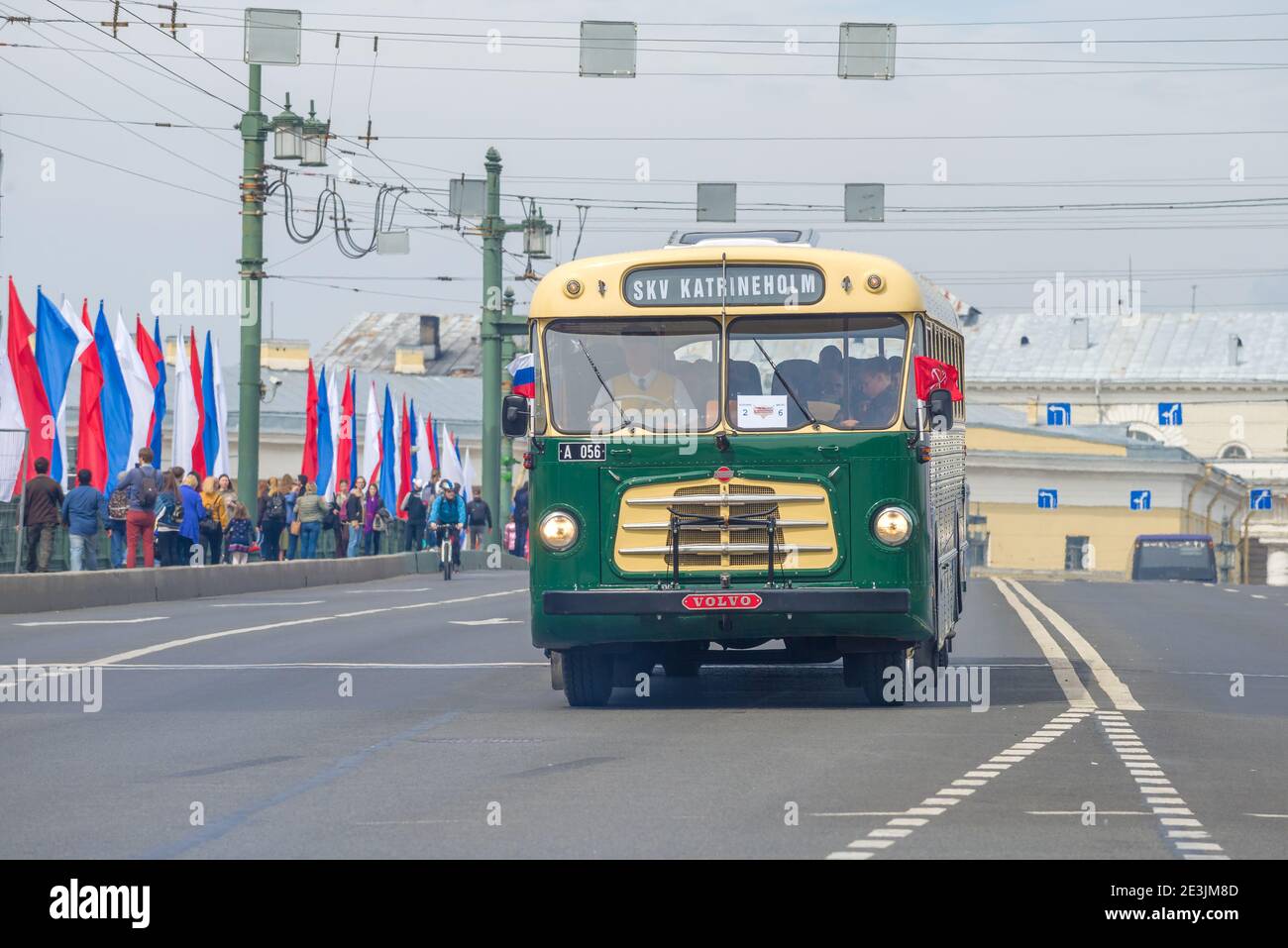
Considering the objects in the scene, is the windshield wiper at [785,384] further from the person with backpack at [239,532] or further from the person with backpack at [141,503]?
the person with backpack at [239,532]

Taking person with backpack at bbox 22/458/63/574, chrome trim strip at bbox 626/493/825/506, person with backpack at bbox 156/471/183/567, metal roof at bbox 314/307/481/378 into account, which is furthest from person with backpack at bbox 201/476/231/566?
metal roof at bbox 314/307/481/378

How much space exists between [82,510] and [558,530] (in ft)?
52.0

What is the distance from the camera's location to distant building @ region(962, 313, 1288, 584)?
4250 inches

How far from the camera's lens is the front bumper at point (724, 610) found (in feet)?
45.6

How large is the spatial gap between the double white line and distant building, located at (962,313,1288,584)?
256 ft

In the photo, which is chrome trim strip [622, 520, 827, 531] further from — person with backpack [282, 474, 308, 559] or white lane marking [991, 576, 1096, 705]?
person with backpack [282, 474, 308, 559]

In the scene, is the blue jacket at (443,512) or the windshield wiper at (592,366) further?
the blue jacket at (443,512)

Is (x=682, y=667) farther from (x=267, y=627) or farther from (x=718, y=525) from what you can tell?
(x=267, y=627)

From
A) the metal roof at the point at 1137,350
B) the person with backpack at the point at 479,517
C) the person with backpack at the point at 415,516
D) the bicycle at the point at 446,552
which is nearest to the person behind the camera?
the bicycle at the point at 446,552

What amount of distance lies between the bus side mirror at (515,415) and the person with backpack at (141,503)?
15944mm

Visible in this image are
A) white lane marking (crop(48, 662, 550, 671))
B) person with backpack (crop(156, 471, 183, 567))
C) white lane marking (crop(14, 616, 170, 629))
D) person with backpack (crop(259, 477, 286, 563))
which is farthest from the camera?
person with backpack (crop(259, 477, 286, 563))

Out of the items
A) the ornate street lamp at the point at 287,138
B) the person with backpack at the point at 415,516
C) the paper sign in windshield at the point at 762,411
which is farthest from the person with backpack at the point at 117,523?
the paper sign in windshield at the point at 762,411

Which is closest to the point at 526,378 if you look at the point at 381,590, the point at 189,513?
the point at 189,513
